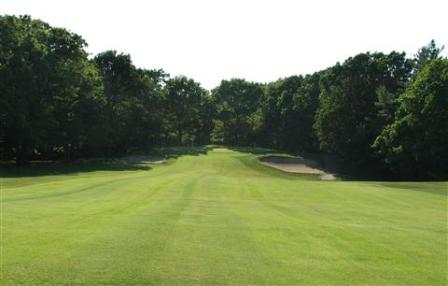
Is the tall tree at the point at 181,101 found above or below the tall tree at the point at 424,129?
above

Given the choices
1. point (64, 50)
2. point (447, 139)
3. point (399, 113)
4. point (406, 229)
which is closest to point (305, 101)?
point (399, 113)

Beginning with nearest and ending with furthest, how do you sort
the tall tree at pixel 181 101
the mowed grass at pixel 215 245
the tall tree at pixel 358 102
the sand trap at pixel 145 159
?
the mowed grass at pixel 215 245
the sand trap at pixel 145 159
the tall tree at pixel 358 102
the tall tree at pixel 181 101

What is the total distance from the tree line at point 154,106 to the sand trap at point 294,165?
604 cm

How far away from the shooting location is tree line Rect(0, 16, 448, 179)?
50281 millimetres

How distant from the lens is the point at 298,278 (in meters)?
7.28

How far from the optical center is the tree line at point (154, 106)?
50.3 m

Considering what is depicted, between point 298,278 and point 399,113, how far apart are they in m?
51.3

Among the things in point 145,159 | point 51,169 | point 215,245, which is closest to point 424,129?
point 145,159

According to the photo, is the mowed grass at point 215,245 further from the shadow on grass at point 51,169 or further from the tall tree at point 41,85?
the tall tree at point 41,85

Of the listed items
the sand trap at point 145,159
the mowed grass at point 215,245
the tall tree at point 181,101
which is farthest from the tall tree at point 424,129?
the tall tree at point 181,101

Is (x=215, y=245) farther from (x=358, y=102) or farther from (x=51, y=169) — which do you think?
(x=358, y=102)

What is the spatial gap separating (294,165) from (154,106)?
43.0m

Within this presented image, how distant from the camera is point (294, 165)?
2372 inches

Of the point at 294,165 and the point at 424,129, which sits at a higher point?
the point at 424,129
